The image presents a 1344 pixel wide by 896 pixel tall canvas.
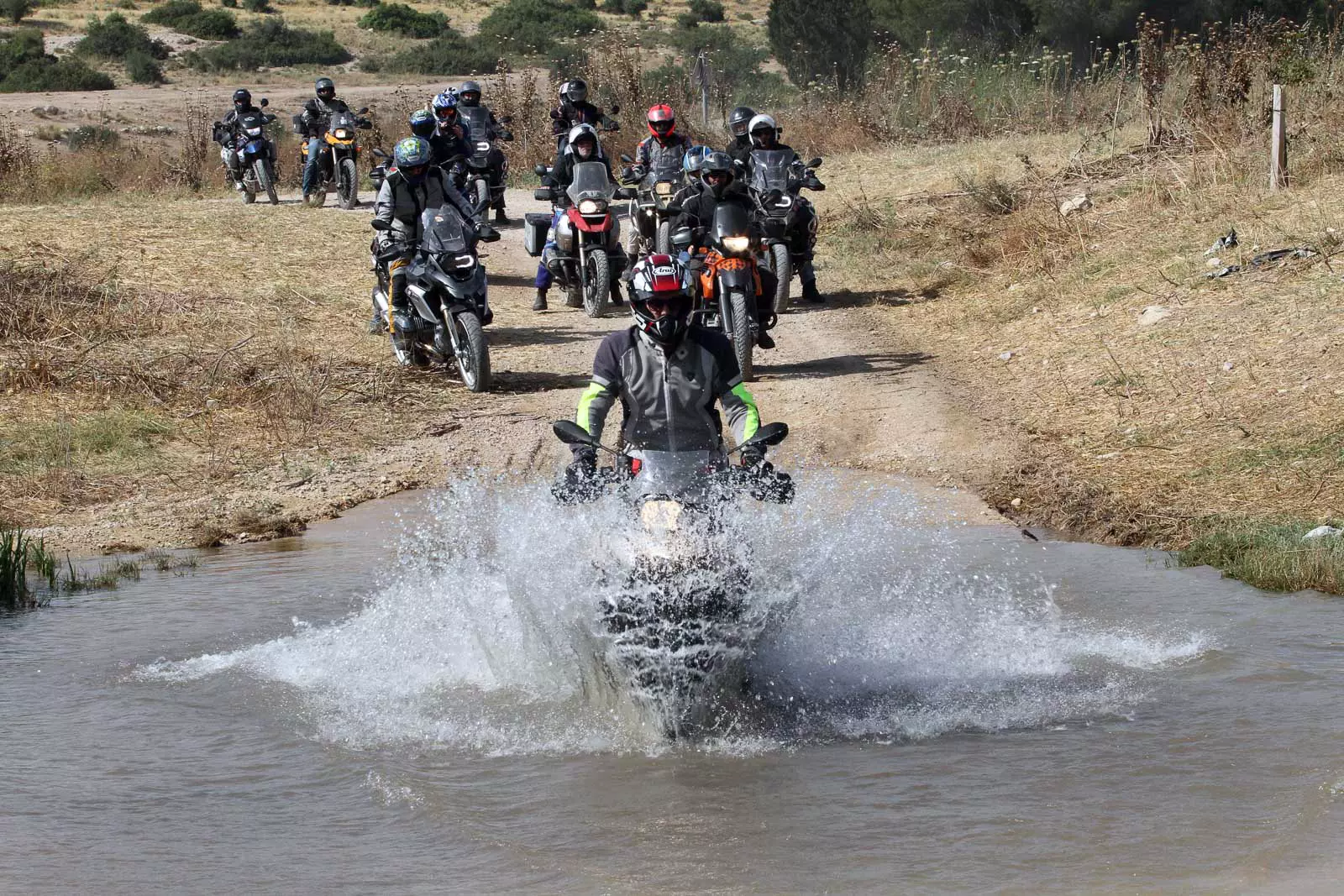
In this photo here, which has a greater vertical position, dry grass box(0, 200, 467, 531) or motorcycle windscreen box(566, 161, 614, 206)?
motorcycle windscreen box(566, 161, 614, 206)

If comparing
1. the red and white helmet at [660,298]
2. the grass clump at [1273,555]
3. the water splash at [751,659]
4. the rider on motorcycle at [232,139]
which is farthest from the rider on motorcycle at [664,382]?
the rider on motorcycle at [232,139]

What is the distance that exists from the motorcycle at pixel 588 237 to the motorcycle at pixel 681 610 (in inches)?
364

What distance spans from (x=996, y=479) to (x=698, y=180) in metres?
4.06

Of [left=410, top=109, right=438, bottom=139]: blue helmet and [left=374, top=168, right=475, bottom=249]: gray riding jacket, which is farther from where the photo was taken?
[left=410, top=109, right=438, bottom=139]: blue helmet

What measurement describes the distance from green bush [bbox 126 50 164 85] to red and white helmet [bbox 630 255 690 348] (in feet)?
156

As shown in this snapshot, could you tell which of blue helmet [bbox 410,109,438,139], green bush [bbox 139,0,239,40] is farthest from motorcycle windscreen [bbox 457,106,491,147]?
green bush [bbox 139,0,239,40]

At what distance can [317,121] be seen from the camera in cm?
2372

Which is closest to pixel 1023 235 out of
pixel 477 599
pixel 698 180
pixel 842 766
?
pixel 698 180

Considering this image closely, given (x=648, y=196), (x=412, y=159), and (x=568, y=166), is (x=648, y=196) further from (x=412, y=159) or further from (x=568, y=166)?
(x=412, y=159)

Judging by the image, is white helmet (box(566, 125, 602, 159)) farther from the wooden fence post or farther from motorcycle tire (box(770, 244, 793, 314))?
the wooden fence post

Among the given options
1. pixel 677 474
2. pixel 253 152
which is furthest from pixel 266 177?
pixel 677 474

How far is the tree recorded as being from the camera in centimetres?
4003

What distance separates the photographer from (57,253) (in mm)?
17422

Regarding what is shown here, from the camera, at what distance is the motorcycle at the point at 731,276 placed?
40.7 feet
